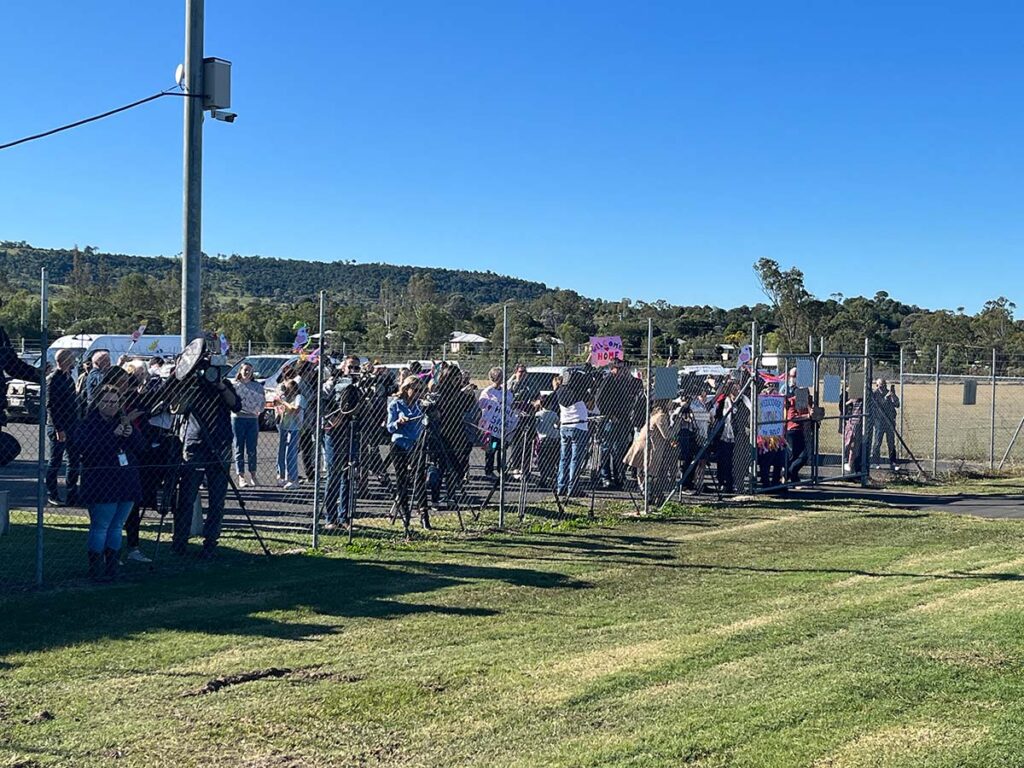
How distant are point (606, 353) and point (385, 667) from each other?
8.61 meters

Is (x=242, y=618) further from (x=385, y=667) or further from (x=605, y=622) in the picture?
(x=605, y=622)

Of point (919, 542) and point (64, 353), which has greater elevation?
point (64, 353)

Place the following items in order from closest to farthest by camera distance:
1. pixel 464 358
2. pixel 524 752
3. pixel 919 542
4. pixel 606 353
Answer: pixel 524 752
pixel 919 542
pixel 606 353
pixel 464 358

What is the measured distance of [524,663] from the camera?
661 centimetres

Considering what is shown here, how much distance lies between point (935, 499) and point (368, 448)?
347 inches

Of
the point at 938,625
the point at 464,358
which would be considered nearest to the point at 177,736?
the point at 938,625

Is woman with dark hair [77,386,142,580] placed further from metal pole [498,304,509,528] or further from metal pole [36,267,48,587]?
metal pole [498,304,509,528]

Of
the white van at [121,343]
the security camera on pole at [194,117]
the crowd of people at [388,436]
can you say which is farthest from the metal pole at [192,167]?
the white van at [121,343]

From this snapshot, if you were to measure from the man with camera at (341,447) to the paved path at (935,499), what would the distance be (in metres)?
7.31

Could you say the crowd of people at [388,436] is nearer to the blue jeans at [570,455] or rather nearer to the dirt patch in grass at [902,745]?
the blue jeans at [570,455]

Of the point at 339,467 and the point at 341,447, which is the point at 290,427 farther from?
the point at 339,467

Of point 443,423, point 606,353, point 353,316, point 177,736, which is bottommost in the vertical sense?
point 177,736

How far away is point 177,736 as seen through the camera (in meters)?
5.32

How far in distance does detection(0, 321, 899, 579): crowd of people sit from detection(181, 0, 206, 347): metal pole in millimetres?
913
